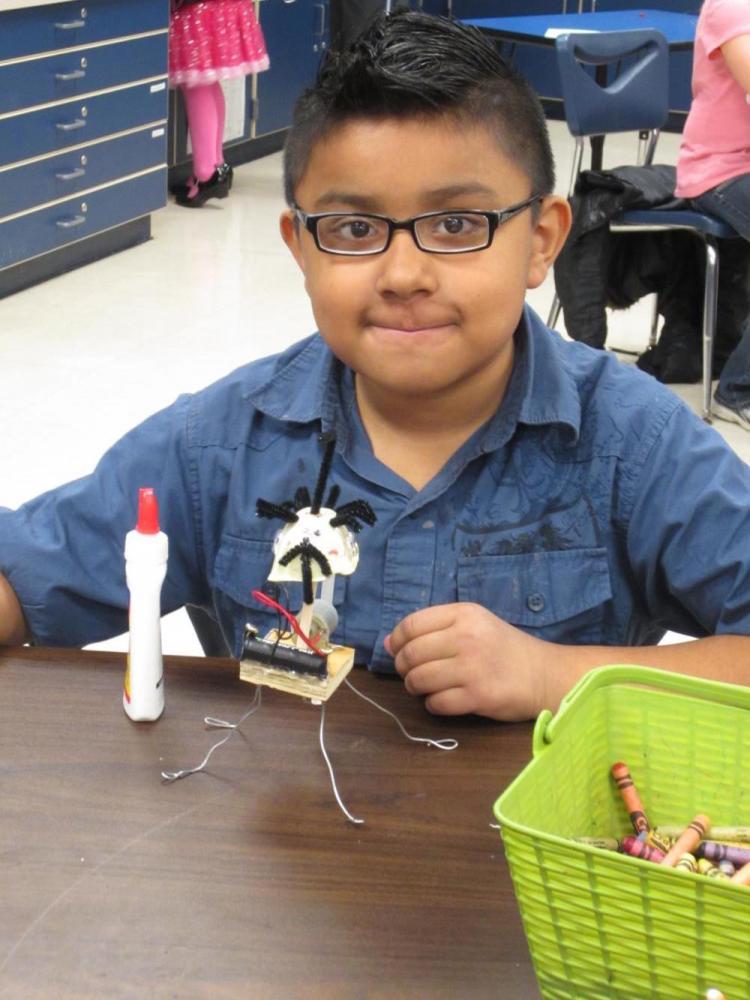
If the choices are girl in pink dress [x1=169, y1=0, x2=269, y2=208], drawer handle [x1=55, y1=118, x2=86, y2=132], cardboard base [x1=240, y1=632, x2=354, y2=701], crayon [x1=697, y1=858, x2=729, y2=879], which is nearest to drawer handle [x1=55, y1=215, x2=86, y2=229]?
drawer handle [x1=55, y1=118, x2=86, y2=132]

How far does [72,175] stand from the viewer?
4895mm

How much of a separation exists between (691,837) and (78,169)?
14.7 feet

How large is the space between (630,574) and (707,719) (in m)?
0.42

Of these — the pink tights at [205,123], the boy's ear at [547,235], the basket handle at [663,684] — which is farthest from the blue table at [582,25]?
the basket handle at [663,684]

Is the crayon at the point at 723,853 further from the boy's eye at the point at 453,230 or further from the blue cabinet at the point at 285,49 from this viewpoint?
the blue cabinet at the point at 285,49

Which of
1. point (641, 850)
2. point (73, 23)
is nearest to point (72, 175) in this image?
point (73, 23)

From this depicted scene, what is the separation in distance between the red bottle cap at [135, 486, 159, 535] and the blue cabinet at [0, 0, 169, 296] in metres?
3.74

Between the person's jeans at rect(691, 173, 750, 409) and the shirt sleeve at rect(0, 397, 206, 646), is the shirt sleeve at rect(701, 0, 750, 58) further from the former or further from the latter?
the shirt sleeve at rect(0, 397, 206, 646)

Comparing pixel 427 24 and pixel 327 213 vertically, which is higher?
pixel 427 24

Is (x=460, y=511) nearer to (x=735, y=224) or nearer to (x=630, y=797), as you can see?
(x=630, y=797)

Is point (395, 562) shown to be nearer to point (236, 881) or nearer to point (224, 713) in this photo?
point (224, 713)

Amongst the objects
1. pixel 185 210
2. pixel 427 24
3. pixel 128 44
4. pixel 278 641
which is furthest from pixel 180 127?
pixel 278 641

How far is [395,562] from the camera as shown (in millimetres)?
1259

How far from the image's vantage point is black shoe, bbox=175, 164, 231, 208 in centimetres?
604
